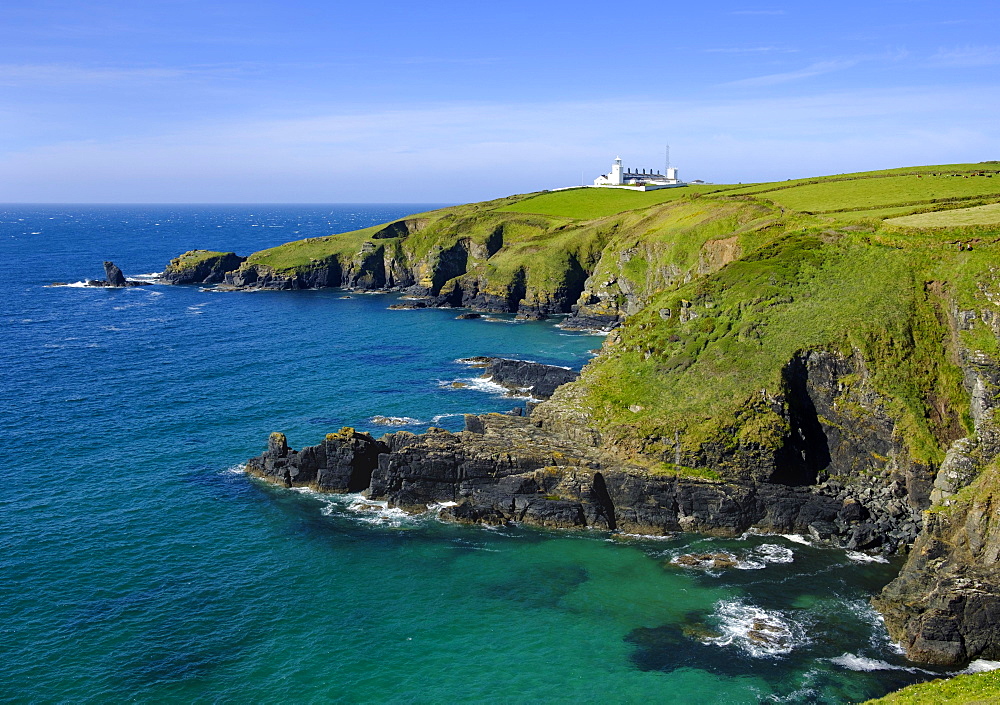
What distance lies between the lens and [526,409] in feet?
228

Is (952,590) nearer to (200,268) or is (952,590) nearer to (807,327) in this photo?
(807,327)

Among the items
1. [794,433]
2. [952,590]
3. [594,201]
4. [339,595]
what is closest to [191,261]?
[594,201]

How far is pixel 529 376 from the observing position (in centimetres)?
8388

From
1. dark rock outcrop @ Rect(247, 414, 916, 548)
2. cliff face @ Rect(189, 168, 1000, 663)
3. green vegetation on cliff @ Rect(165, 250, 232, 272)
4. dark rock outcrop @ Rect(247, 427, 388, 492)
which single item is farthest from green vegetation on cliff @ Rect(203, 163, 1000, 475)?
green vegetation on cliff @ Rect(165, 250, 232, 272)

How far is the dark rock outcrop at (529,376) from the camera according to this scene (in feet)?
264

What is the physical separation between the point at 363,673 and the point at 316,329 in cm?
8644

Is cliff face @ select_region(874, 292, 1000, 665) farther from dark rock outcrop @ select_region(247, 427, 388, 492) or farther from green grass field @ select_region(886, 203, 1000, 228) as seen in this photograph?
dark rock outcrop @ select_region(247, 427, 388, 492)

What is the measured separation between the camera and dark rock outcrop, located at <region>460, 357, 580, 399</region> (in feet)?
264

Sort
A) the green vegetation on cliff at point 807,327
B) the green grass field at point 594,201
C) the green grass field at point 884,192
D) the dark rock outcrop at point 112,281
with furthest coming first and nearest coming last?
the dark rock outcrop at point 112,281, the green grass field at point 594,201, the green grass field at point 884,192, the green vegetation on cliff at point 807,327

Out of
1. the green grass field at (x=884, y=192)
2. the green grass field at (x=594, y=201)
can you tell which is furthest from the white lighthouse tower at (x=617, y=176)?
the green grass field at (x=884, y=192)

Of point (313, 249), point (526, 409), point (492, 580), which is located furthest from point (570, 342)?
point (313, 249)

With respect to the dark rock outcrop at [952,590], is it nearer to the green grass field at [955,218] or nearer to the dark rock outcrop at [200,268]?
the green grass field at [955,218]

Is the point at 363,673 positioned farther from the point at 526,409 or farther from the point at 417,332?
the point at 417,332

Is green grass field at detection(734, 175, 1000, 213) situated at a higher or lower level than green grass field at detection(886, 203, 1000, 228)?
higher
